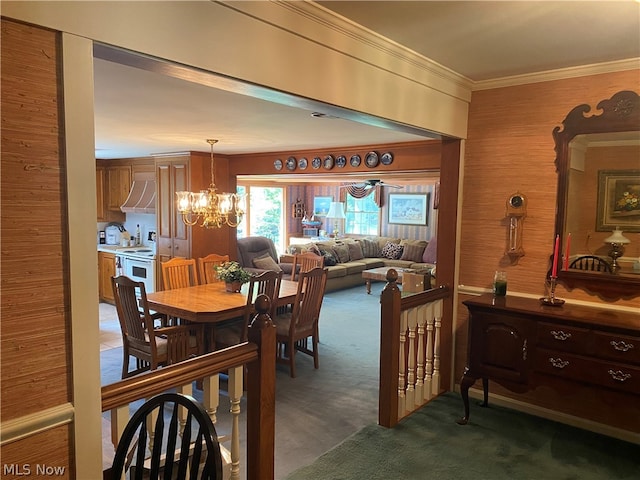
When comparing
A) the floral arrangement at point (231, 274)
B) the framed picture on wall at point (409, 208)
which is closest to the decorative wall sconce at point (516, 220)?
the floral arrangement at point (231, 274)

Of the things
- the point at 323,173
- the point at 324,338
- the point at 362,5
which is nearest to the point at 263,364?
the point at 362,5

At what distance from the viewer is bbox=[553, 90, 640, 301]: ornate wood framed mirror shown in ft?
9.28

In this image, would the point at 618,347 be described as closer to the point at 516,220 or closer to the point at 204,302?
the point at 516,220

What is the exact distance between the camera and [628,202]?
112 inches

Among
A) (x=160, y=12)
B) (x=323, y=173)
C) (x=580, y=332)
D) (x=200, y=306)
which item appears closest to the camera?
(x=160, y=12)

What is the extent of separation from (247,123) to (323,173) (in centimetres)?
214

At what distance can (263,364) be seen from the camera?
76.7 inches

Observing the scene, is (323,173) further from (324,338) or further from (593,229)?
(593,229)

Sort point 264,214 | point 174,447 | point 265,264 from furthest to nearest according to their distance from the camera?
point 264,214
point 265,264
point 174,447

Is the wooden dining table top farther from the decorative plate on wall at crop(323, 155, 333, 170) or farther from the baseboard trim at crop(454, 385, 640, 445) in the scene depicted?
the baseboard trim at crop(454, 385, 640, 445)

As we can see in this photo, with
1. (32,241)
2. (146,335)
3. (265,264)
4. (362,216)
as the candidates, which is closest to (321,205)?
(362,216)

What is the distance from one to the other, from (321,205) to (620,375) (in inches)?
392

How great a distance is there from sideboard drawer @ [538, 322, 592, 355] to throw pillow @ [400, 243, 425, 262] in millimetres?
6992

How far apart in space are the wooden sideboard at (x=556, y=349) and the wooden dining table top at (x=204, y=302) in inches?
77.8
